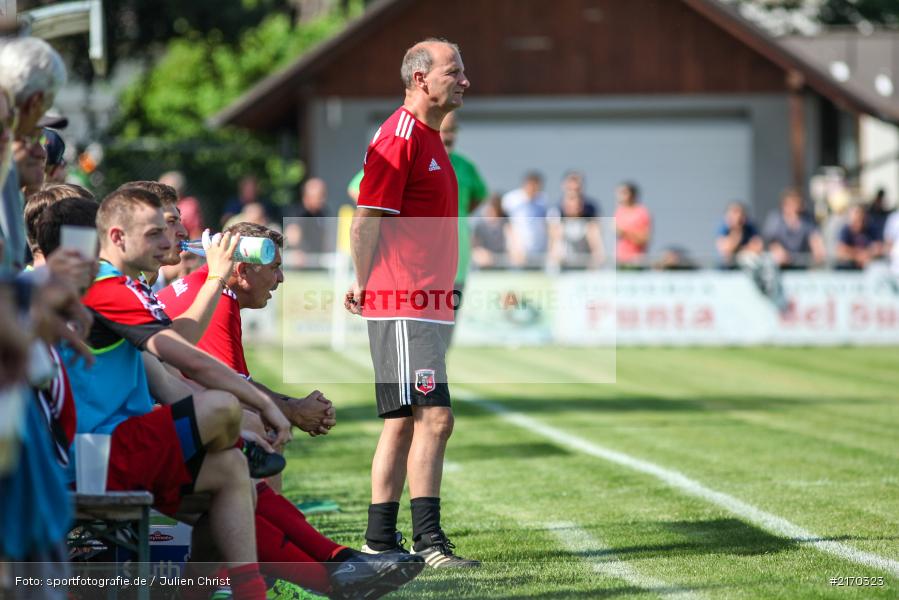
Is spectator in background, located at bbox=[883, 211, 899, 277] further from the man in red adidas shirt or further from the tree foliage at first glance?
the tree foliage

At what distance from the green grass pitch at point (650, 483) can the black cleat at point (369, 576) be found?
280mm

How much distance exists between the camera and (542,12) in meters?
31.5

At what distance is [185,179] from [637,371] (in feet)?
55.7

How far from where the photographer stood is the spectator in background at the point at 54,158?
787 centimetres

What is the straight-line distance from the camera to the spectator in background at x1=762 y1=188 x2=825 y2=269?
22516 mm

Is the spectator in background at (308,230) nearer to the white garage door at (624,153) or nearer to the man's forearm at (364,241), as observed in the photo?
the white garage door at (624,153)

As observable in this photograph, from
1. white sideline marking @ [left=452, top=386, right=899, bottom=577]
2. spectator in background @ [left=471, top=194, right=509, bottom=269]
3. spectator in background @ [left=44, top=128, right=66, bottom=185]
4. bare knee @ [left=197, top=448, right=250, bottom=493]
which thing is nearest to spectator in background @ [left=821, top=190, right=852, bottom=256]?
spectator in background @ [left=471, top=194, right=509, bottom=269]

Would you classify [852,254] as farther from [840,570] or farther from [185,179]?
[840,570]

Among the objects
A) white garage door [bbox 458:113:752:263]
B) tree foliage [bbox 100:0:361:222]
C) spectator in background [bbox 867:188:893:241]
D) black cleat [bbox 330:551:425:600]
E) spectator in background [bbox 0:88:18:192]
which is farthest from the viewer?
tree foliage [bbox 100:0:361:222]

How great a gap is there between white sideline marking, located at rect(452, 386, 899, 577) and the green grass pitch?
2.6 inches

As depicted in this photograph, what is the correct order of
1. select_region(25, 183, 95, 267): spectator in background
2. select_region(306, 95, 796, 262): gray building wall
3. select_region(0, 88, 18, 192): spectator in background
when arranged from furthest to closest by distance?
select_region(306, 95, 796, 262): gray building wall, select_region(25, 183, 95, 267): spectator in background, select_region(0, 88, 18, 192): spectator in background

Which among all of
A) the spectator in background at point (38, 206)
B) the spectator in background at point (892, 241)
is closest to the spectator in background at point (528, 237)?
the spectator in background at point (892, 241)

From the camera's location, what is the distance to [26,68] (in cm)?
455

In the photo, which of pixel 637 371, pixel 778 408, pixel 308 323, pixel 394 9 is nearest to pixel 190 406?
pixel 778 408
